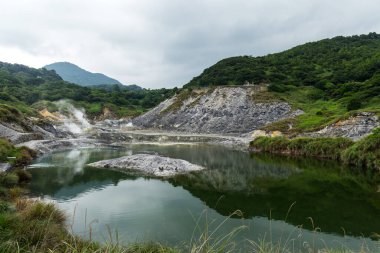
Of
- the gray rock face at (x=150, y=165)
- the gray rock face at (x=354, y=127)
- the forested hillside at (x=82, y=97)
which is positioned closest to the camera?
the gray rock face at (x=150, y=165)

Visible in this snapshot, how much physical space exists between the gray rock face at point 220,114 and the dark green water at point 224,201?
5286cm

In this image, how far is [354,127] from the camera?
5778 cm

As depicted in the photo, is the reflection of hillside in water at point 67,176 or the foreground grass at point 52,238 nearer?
the foreground grass at point 52,238

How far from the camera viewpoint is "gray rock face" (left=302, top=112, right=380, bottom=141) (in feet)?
183

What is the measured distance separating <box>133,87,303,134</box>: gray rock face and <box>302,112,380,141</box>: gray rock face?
105 feet

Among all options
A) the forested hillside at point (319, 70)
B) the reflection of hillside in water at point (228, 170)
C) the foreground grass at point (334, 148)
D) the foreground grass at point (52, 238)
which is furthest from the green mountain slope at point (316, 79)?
the foreground grass at point (52, 238)

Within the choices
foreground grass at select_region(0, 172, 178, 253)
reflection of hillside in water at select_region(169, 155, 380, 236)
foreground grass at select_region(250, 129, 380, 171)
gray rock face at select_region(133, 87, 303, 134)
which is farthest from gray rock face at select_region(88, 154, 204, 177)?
gray rock face at select_region(133, 87, 303, 134)

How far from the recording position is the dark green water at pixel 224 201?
1916 centimetres

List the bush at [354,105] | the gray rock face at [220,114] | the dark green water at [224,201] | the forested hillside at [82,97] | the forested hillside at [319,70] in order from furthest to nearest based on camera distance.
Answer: the forested hillside at [82,97], the forested hillside at [319,70], the gray rock face at [220,114], the bush at [354,105], the dark green water at [224,201]

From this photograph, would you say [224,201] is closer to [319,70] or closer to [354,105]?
[354,105]

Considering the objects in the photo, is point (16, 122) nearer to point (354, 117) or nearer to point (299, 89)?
point (354, 117)

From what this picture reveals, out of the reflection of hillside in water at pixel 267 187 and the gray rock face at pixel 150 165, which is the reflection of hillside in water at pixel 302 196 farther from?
the gray rock face at pixel 150 165

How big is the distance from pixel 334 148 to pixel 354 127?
11.2m

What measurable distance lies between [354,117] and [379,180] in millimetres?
29502
